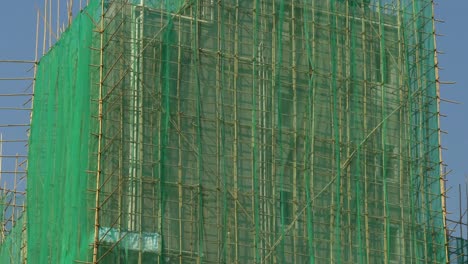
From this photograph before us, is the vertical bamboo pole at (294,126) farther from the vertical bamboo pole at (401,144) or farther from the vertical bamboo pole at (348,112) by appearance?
the vertical bamboo pole at (401,144)

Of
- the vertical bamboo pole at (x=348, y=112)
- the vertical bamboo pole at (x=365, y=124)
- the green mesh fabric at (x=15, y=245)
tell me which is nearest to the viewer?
the vertical bamboo pole at (x=348, y=112)

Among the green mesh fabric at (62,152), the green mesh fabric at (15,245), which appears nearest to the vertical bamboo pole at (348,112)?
the green mesh fabric at (62,152)

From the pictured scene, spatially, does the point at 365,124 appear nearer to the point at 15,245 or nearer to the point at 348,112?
the point at 348,112

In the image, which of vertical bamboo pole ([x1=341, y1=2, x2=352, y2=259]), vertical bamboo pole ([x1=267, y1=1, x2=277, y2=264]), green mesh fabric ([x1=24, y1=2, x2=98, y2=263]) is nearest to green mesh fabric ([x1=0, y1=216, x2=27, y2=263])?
green mesh fabric ([x1=24, y1=2, x2=98, y2=263])

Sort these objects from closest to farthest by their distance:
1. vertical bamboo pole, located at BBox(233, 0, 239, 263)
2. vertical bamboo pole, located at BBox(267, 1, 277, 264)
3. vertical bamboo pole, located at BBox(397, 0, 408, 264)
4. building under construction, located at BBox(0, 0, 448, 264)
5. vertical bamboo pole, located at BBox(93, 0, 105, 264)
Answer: vertical bamboo pole, located at BBox(93, 0, 105, 264), building under construction, located at BBox(0, 0, 448, 264), vertical bamboo pole, located at BBox(233, 0, 239, 263), vertical bamboo pole, located at BBox(267, 1, 277, 264), vertical bamboo pole, located at BBox(397, 0, 408, 264)

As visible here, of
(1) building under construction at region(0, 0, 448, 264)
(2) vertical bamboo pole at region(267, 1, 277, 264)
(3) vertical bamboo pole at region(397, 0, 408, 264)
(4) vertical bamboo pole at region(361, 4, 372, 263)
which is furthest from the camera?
(3) vertical bamboo pole at region(397, 0, 408, 264)

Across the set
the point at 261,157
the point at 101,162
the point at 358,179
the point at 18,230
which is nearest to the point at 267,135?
the point at 261,157

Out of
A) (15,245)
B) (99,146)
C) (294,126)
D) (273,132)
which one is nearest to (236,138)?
(273,132)

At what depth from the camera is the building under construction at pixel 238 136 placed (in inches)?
1146

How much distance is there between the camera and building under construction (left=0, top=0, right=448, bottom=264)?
95.5 ft

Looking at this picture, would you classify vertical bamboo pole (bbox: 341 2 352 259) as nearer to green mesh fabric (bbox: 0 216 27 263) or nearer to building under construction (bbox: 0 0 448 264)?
building under construction (bbox: 0 0 448 264)

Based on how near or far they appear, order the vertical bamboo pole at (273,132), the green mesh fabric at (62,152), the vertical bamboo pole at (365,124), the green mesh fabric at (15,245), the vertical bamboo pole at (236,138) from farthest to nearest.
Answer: the green mesh fabric at (15,245) < the vertical bamboo pole at (365,124) < the vertical bamboo pole at (273,132) < the vertical bamboo pole at (236,138) < the green mesh fabric at (62,152)

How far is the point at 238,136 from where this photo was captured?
30766 millimetres

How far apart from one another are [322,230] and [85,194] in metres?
6.11
